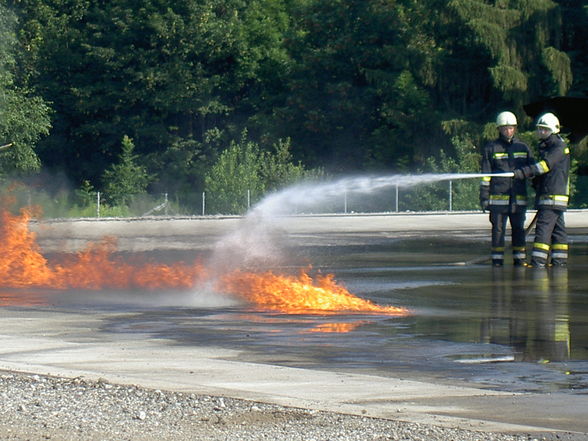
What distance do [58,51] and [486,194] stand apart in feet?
165

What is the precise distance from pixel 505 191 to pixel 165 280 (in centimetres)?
504

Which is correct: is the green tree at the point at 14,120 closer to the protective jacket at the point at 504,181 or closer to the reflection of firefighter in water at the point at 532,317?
the protective jacket at the point at 504,181

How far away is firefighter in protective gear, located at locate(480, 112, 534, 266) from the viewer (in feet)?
61.5

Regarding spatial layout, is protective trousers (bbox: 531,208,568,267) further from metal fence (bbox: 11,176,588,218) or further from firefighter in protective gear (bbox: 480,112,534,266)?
metal fence (bbox: 11,176,588,218)

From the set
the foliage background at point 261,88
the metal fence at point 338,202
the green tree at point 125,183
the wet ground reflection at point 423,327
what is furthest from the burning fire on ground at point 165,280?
the green tree at point 125,183

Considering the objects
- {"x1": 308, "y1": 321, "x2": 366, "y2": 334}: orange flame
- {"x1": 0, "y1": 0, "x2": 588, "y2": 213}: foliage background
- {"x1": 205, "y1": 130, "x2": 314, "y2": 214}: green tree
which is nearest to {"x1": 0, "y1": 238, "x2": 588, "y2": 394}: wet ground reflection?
{"x1": 308, "y1": 321, "x2": 366, "y2": 334}: orange flame

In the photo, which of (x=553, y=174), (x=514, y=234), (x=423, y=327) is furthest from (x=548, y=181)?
(x=423, y=327)

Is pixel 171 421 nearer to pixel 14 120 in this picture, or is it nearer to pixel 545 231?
pixel 545 231

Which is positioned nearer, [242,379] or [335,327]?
[242,379]

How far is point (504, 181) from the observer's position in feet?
61.3

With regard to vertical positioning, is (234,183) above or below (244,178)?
below

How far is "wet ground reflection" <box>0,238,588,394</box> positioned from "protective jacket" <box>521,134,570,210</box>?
96cm

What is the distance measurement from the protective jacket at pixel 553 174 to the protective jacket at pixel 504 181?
0.47m

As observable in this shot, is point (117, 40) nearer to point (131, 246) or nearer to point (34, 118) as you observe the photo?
point (34, 118)
